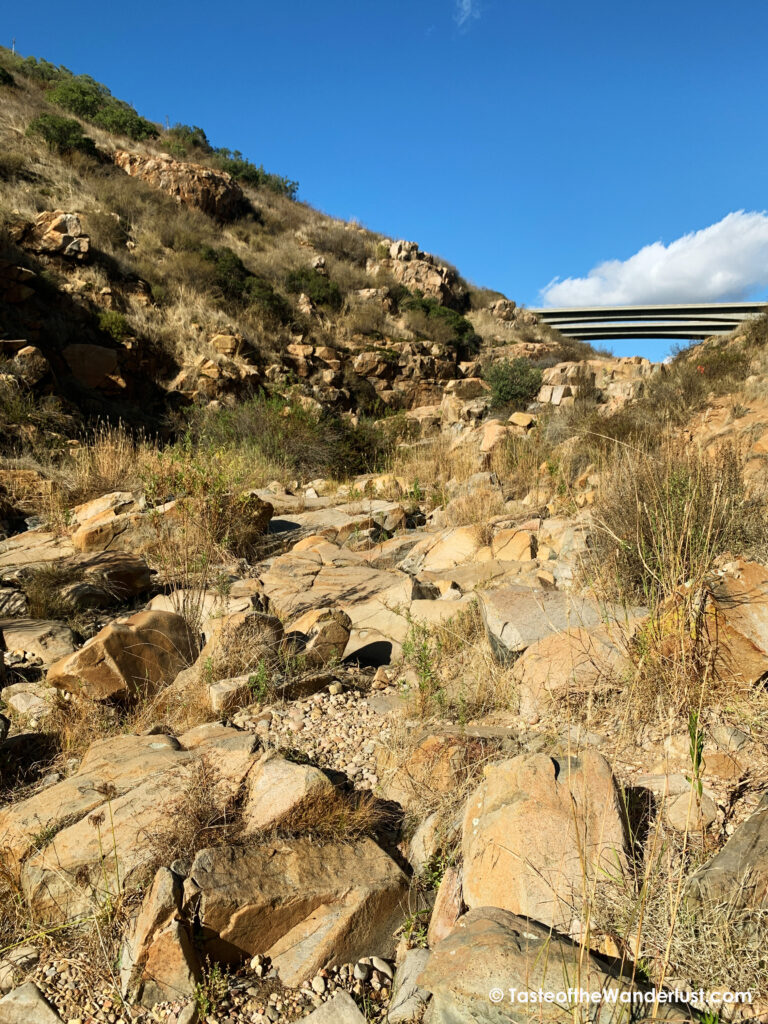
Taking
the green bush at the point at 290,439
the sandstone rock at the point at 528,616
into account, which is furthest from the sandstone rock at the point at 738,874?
the green bush at the point at 290,439

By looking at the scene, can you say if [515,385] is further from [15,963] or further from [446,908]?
[15,963]

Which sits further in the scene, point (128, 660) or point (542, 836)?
point (128, 660)

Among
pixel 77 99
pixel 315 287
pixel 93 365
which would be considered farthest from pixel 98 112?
pixel 93 365

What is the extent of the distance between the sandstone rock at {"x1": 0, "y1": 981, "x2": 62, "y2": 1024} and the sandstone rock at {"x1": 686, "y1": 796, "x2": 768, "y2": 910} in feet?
5.47

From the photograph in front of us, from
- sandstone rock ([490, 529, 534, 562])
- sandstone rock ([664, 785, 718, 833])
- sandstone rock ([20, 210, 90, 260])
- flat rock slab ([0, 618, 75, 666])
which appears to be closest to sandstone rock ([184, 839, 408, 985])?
sandstone rock ([664, 785, 718, 833])

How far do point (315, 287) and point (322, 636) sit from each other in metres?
16.7

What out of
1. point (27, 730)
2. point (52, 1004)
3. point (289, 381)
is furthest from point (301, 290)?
point (52, 1004)

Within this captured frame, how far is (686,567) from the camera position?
8.96ft

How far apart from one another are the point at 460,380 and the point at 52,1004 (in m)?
17.8

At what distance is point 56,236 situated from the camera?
13750mm

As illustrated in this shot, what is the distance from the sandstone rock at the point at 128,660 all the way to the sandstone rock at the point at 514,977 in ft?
7.24

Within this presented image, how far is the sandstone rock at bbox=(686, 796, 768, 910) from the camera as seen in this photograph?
1.54 metres

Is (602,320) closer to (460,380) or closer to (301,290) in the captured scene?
(460,380)

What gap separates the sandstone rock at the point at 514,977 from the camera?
4.34 feet
